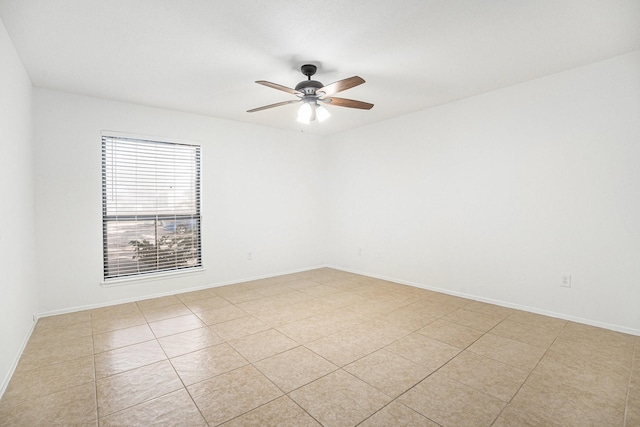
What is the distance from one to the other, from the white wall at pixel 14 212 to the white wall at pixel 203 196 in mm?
237

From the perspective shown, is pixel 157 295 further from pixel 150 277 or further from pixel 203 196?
pixel 203 196

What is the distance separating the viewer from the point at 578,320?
309cm

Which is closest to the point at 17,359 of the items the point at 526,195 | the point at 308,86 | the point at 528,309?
the point at 308,86

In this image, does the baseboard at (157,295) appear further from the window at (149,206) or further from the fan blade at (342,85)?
the fan blade at (342,85)

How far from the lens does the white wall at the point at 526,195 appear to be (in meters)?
2.85

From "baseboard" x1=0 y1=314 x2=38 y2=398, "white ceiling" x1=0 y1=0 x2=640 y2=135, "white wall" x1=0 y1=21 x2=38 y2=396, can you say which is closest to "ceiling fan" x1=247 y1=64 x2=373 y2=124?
"white ceiling" x1=0 y1=0 x2=640 y2=135

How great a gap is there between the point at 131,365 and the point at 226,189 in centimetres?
281

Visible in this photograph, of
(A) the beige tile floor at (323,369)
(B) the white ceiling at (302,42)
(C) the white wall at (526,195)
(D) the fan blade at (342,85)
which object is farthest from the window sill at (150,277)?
(D) the fan blade at (342,85)

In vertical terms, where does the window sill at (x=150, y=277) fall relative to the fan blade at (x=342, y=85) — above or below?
below

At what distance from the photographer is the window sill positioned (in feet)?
12.3

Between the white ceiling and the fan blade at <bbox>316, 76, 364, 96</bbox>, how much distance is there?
0.27 m

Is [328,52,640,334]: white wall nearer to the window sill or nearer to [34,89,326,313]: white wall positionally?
[34,89,326,313]: white wall

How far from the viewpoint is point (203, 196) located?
14.7 ft

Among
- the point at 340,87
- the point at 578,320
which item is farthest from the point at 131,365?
the point at 578,320
